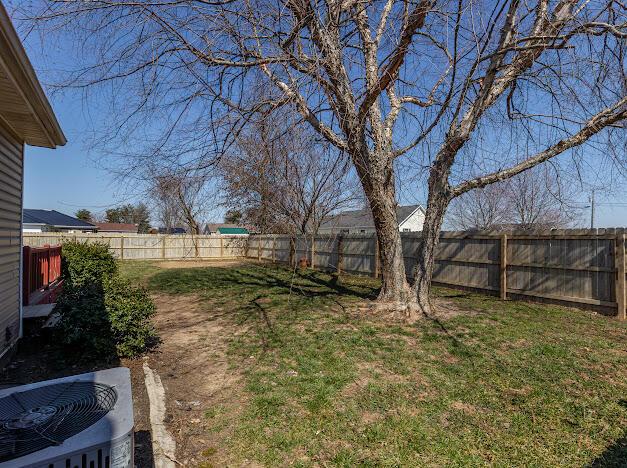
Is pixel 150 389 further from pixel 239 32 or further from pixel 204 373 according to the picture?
pixel 239 32

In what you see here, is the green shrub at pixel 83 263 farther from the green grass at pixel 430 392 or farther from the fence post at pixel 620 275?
the fence post at pixel 620 275

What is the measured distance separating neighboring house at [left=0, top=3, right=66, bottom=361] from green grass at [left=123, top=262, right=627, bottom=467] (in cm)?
297

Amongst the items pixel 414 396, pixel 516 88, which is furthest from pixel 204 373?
pixel 516 88

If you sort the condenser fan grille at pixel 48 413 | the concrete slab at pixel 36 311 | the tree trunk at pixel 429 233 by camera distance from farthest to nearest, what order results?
the tree trunk at pixel 429 233 → the concrete slab at pixel 36 311 → the condenser fan grille at pixel 48 413

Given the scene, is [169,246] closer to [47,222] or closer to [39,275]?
[47,222]

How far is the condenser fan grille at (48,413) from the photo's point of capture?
4.49ft

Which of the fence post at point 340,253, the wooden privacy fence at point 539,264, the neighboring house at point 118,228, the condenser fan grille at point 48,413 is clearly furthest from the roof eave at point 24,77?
the neighboring house at point 118,228

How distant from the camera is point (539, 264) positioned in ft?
27.2

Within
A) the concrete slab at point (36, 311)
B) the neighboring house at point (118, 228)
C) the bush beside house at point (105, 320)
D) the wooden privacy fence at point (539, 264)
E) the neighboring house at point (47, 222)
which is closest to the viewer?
→ the bush beside house at point (105, 320)

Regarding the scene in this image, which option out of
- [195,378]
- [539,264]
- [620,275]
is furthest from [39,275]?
[620,275]

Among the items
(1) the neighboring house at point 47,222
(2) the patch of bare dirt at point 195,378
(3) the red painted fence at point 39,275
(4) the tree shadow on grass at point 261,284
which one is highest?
(1) the neighboring house at point 47,222

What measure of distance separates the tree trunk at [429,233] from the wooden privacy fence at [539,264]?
221 cm

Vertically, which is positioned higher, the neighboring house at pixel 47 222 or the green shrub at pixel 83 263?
the neighboring house at pixel 47 222

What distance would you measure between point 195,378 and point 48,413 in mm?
3119
